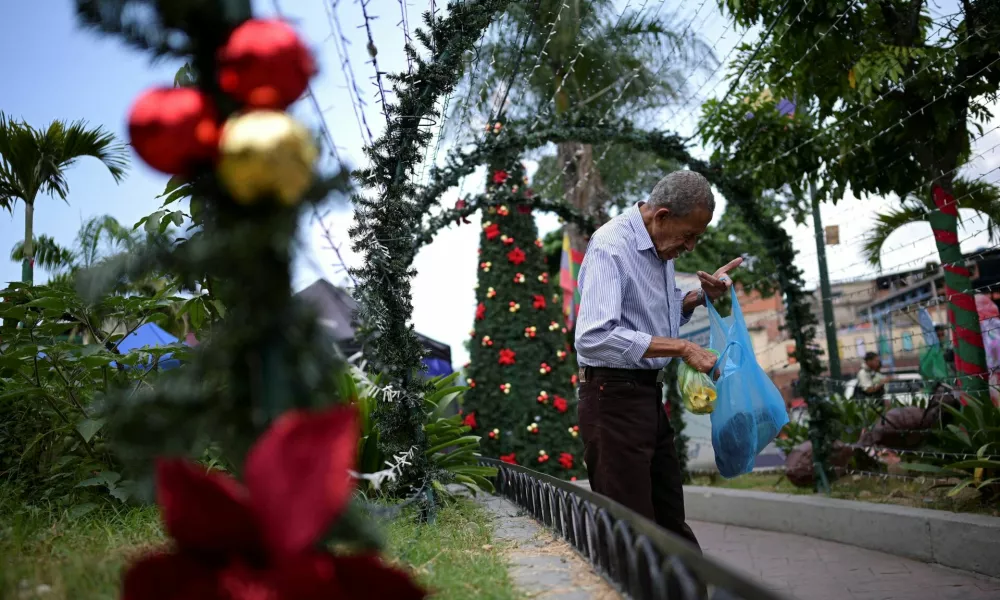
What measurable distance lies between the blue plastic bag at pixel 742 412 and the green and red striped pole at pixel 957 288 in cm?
419

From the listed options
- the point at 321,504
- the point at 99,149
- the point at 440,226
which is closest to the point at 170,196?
Result: the point at 321,504

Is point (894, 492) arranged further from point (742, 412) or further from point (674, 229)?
point (674, 229)

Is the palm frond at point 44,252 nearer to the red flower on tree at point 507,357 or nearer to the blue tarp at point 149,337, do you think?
the blue tarp at point 149,337

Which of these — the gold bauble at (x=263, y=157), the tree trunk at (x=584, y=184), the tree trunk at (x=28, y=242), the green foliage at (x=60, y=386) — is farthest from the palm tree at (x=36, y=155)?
the tree trunk at (x=584, y=184)

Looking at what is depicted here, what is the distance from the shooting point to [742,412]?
3.46 metres

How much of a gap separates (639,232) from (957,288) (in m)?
5.01

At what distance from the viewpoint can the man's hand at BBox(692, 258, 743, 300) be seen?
3734mm

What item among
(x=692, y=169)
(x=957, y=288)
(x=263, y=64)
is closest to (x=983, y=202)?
(x=957, y=288)

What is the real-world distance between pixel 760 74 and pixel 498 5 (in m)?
4.76

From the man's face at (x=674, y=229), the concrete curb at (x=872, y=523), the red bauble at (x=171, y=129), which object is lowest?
the concrete curb at (x=872, y=523)

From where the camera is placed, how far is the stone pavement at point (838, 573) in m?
4.29

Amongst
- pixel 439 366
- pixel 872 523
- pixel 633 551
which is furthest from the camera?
pixel 439 366

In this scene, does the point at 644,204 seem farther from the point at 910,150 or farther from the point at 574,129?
the point at 910,150

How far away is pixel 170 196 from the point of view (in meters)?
3.24
